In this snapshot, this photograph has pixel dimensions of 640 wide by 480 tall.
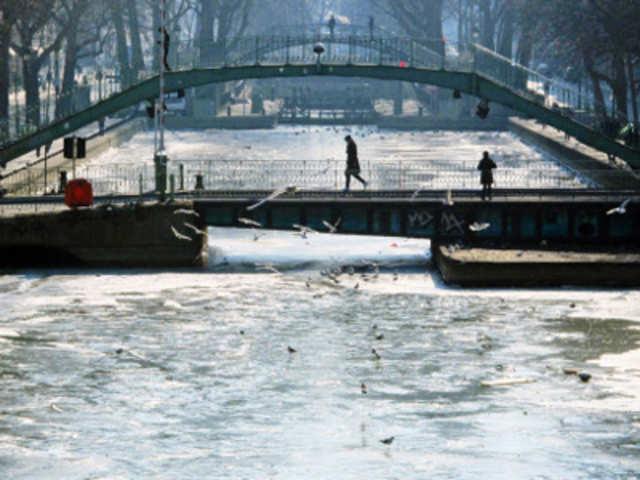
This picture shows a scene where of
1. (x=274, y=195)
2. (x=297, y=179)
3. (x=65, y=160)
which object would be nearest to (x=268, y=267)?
(x=274, y=195)

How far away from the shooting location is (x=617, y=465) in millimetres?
23406

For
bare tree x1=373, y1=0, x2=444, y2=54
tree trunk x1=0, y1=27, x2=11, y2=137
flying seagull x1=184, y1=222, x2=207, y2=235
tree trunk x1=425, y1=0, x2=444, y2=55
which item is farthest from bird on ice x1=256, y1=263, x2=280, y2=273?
tree trunk x1=425, y1=0, x2=444, y2=55

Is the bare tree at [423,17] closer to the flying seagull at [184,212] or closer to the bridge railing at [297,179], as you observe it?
the bridge railing at [297,179]

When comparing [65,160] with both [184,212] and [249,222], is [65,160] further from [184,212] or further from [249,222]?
[184,212]

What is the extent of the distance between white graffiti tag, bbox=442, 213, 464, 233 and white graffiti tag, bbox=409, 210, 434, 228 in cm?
50

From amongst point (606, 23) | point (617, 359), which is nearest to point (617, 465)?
point (617, 359)

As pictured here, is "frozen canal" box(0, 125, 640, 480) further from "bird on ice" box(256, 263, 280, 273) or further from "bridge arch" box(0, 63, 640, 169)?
"bridge arch" box(0, 63, 640, 169)

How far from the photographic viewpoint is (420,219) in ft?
149

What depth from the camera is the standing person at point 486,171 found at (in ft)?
144

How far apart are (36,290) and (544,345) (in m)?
14.9

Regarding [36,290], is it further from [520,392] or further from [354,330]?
[520,392]

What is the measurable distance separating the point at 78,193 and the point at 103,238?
156 centimetres

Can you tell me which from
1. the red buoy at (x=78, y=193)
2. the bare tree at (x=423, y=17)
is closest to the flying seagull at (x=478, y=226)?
the red buoy at (x=78, y=193)

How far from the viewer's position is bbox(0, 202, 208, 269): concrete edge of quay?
43625 millimetres
